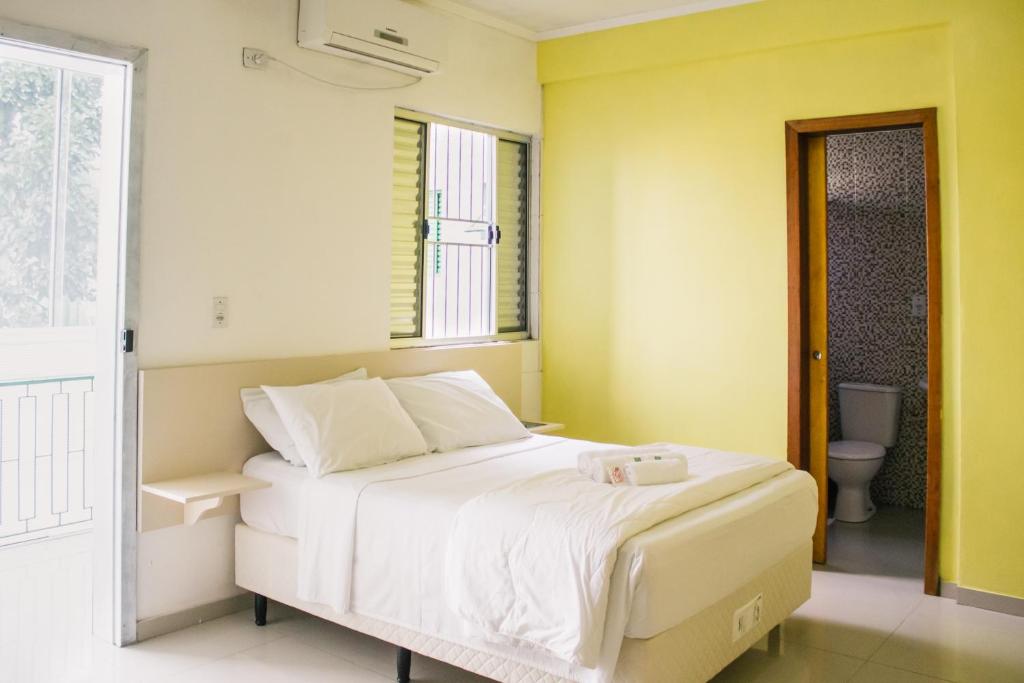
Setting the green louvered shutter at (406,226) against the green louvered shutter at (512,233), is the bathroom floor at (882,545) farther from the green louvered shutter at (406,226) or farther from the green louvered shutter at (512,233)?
the green louvered shutter at (406,226)

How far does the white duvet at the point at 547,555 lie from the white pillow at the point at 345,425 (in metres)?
0.73

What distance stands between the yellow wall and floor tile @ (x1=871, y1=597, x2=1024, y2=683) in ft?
0.57

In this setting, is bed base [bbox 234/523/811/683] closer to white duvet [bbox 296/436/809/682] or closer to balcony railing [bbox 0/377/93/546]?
white duvet [bbox 296/436/809/682]

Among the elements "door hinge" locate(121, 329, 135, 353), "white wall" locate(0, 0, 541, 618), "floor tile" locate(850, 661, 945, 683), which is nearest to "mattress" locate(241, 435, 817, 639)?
"floor tile" locate(850, 661, 945, 683)

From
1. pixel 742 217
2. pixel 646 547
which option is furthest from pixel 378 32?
pixel 646 547

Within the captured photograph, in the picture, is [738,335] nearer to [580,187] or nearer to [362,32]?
[580,187]

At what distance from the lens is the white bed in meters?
2.33

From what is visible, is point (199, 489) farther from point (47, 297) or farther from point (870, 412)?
point (870, 412)

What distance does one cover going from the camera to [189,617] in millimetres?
3283

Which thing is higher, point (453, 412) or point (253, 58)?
point (253, 58)

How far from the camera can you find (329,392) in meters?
3.37

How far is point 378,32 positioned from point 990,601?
11.6 ft

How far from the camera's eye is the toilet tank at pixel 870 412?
509 centimetres

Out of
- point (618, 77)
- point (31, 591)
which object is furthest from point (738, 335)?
point (31, 591)
